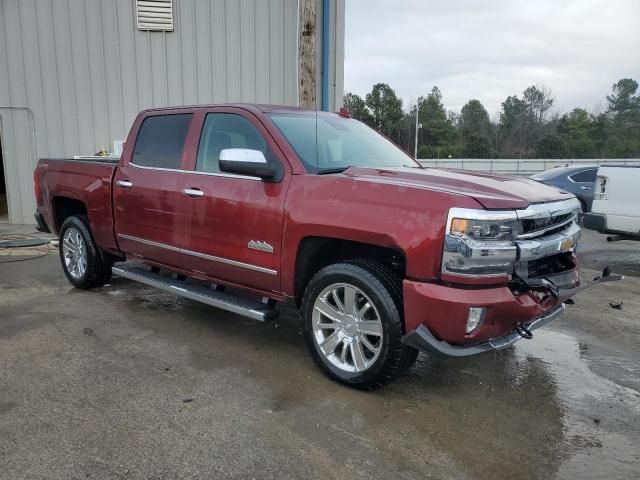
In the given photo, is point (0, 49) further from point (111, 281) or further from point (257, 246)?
point (257, 246)

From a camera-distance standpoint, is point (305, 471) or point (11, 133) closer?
point (305, 471)

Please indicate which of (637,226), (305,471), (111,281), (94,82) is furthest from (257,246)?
(94,82)

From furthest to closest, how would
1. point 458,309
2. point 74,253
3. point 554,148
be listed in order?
1. point 554,148
2. point 74,253
3. point 458,309

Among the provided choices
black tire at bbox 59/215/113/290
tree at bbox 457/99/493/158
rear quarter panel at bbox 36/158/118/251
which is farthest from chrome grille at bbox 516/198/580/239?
tree at bbox 457/99/493/158

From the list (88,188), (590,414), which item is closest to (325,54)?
(88,188)

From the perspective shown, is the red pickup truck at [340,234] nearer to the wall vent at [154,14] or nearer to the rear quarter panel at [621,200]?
the rear quarter panel at [621,200]

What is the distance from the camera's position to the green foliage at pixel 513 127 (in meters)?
48.0

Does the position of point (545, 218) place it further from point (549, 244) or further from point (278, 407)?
point (278, 407)

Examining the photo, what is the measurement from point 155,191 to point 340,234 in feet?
6.96

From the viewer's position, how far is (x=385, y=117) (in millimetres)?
47344

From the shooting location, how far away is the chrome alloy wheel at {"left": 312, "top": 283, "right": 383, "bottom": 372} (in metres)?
3.44

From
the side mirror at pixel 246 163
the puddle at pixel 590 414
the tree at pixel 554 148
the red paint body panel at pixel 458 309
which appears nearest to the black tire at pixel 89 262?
the side mirror at pixel 246 163

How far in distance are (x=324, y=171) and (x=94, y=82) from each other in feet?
27.9

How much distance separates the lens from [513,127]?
57438 mm
